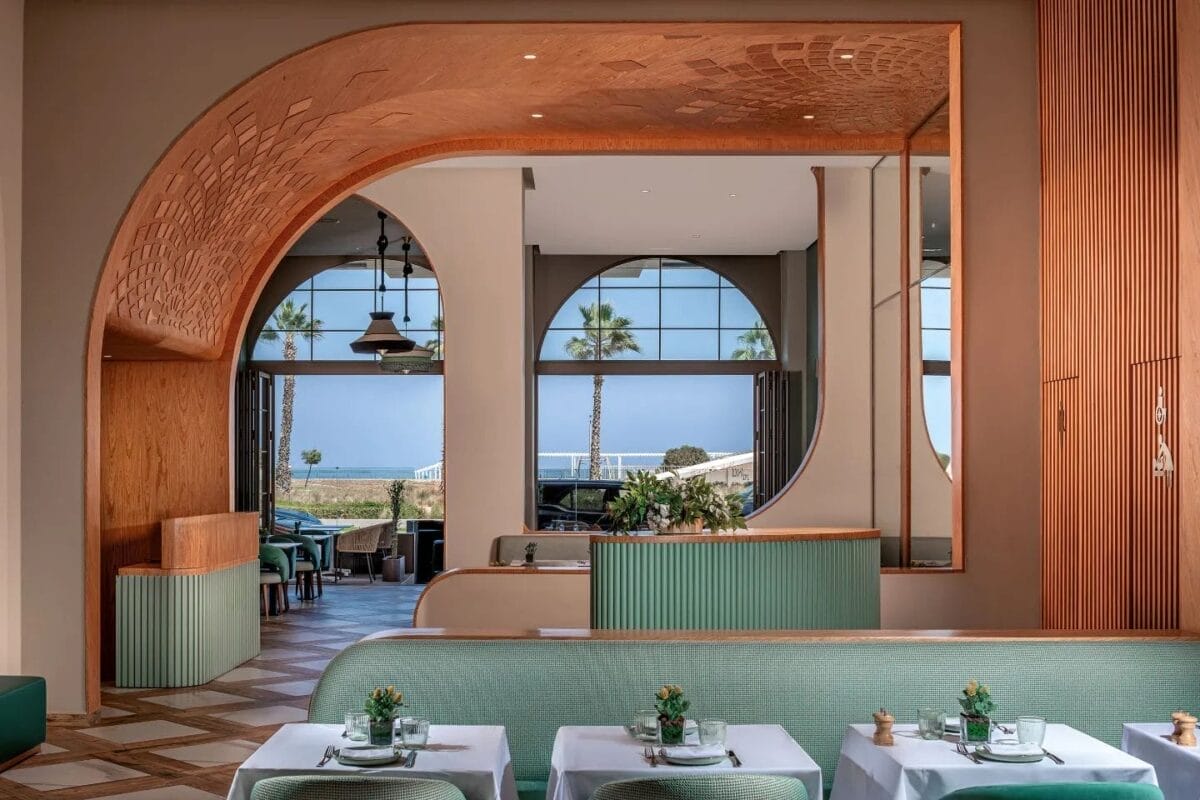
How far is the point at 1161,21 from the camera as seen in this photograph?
5027 mm

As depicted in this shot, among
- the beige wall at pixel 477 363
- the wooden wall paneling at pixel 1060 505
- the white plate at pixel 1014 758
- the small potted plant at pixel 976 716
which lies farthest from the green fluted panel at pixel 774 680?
the beige wall at pixel 477 363

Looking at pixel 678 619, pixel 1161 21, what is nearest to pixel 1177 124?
pixel 1161 21

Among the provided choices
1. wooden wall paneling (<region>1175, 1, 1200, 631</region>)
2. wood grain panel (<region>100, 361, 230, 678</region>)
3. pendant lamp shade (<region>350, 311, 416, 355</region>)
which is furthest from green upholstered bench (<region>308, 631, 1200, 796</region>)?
pendant lamp shade (<region>350, 311, 416, 355</region>)

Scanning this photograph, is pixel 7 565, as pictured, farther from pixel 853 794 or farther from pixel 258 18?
pixel 853 794

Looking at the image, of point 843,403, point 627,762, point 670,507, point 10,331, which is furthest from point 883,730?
point 843,403

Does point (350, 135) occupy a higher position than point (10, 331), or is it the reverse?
point (350, 135)

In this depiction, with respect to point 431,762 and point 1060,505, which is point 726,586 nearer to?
point 1060,505

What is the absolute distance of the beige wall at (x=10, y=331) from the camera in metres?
6.74

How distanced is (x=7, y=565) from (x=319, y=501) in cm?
2232

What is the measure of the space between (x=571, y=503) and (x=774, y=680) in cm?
1232

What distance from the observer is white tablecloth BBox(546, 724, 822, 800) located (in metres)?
3.50

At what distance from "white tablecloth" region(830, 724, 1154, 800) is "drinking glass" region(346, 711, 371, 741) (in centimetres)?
152

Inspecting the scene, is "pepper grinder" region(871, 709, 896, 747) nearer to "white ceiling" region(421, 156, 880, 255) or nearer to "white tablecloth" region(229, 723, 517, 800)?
"white tablecloth" region(229, 723, 517, 800)

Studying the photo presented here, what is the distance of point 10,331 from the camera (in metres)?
6.80
